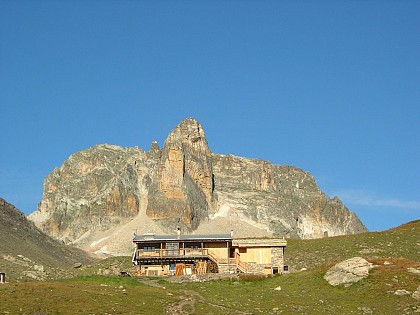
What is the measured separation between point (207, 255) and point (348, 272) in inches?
1021

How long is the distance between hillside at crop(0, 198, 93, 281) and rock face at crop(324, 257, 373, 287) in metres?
38.8

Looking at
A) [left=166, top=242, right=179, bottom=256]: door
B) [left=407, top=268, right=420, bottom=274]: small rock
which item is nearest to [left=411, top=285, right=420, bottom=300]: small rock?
[left=407, top=268, right=420, bottom=274]: small rock

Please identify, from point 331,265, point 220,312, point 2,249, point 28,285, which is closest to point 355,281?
point 331,265

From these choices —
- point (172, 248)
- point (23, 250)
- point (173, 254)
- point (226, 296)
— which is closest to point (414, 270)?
point (226, 296)

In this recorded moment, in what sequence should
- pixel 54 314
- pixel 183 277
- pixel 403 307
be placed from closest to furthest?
pixel 54 314
pixel 403 307
pixel 183 277

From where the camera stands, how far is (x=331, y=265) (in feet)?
239

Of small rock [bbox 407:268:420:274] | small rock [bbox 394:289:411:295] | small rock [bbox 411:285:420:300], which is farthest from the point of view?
small rock [bbox 407:268:420:274]

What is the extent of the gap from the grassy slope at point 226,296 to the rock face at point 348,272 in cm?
75

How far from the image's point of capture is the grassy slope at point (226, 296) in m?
56.1

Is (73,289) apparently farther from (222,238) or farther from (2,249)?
(2,249)

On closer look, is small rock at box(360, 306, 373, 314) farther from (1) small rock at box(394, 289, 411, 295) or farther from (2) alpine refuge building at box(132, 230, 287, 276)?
(2) alpine refuge building at box(132, 230, 287, 276)

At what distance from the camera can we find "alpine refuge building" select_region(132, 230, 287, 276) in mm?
89562

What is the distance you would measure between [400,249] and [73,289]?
171ft

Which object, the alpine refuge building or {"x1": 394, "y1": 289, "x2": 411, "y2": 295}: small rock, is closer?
{"x1": 394, "y1": 289, "x2": 411, "y2": 295}: small rock
